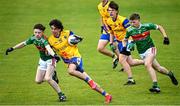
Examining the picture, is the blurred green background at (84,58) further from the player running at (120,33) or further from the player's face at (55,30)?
the player's face at (55,30)

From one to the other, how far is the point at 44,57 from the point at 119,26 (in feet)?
10.6

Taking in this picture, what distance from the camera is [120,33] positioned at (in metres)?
22.6

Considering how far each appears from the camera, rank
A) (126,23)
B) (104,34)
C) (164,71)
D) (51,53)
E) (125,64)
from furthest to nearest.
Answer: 1. (104,34)
2. (126,23)
3. (125,64)
4. (164,71)
5. (51,53)

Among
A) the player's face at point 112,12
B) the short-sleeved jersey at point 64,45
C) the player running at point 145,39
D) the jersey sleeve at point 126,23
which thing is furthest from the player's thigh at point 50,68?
the jersey sleeve at point 126,23

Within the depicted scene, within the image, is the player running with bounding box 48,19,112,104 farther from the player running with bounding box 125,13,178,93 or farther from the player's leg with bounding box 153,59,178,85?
the player's leg with bounding box 153,59,178,85

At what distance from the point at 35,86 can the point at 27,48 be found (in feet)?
23.5

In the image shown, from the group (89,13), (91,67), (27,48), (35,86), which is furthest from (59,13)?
(35,86)

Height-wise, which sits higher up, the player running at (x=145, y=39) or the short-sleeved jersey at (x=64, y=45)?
the player running at (x=145, y=39)

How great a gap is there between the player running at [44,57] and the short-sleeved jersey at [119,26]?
10.2 feet

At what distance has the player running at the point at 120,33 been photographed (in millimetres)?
21844

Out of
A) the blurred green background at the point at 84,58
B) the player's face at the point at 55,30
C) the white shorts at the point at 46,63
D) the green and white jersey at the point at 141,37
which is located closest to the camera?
the player's face at the point at 55,30

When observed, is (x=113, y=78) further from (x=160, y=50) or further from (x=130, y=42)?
(x=160, y=50)

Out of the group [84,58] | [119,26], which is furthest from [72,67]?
[84,58]

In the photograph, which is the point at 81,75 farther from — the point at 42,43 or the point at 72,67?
the point at 42,43
